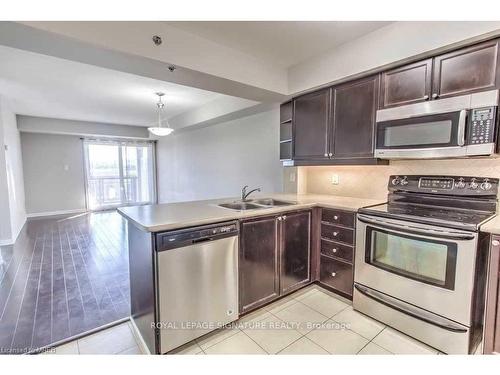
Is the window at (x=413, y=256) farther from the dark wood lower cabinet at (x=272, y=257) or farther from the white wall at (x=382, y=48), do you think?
the white wall at (x=382, y=48)

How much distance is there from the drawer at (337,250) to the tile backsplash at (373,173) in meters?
0.73

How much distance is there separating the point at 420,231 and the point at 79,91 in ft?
15.1

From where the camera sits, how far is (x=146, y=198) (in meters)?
7.93

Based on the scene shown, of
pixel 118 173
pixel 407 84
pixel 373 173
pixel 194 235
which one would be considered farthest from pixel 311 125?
pixel 118 173

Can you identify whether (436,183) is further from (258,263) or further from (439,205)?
(258,263)

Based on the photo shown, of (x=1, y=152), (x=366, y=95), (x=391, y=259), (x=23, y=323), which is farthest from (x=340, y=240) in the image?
(x=1, y=152)

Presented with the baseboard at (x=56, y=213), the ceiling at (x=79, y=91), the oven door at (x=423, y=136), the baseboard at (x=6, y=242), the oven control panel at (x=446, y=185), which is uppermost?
the ceiling at (x=79, y=91)

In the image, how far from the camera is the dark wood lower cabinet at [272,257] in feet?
6.72

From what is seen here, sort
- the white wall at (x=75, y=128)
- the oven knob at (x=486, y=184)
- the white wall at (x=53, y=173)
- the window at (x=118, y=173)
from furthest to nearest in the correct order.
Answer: the window at (x=118, y=173) → the white wall at (x=53, y=173) → the white wall at (x=75, y=128) → the oven knob at (x=486, y=184)

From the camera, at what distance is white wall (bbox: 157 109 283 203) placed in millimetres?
3660

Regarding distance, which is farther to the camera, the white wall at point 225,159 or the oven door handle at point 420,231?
the white wall at point 225,159

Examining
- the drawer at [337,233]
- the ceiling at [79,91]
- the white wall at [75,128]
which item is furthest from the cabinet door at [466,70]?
the white wall at [75,128]

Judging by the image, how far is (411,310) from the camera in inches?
72.7
